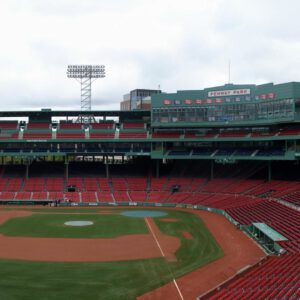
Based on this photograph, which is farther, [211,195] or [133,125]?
[133,125]

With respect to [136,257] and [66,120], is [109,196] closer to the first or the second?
[66,120]

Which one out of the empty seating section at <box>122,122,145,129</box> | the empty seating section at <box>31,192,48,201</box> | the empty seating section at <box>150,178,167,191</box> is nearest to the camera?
the empty seating section at <box>31,192,48,201</box>

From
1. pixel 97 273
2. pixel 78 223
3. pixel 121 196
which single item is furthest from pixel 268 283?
pixel 121 196

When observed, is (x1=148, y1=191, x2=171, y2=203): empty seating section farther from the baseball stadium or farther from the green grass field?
the green grass field

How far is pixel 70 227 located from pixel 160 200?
Answer: 71.0ft

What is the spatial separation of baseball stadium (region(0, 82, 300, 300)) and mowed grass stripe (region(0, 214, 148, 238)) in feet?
0.44

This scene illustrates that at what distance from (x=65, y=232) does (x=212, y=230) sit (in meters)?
15.8

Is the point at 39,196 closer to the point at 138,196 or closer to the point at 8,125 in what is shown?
the point at 138,196

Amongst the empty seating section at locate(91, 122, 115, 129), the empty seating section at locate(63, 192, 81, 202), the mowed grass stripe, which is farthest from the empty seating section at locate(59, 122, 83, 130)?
the mowed grass stripe

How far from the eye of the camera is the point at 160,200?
65.0 m

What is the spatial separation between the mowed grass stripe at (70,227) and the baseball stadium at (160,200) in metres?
0.14

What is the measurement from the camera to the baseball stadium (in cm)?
2722

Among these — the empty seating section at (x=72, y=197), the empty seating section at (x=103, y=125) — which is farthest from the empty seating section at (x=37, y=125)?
the empty seating section at (x=72, y=197)

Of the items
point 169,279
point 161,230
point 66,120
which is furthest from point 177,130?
point 169,279
